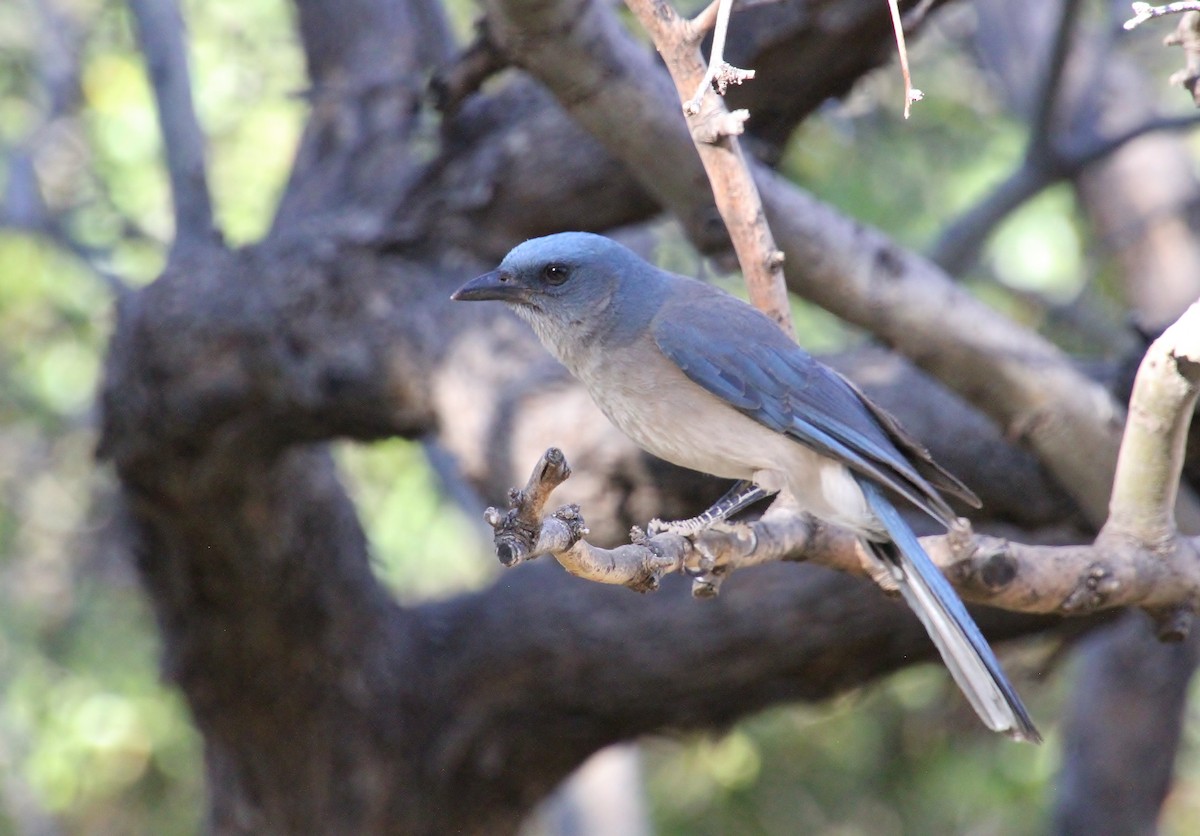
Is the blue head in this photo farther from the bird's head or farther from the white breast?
the white breast

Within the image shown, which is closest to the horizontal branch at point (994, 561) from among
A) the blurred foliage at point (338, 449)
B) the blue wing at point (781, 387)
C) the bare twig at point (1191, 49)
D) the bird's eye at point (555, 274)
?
the blue wing at point (781, 387)

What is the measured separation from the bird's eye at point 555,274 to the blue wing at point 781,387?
0.87 ft

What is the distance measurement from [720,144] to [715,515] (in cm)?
80

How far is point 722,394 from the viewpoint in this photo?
133 inches

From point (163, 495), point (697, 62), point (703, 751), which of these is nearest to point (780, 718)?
point (703, 751)

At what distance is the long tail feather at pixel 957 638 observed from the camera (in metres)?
2.86

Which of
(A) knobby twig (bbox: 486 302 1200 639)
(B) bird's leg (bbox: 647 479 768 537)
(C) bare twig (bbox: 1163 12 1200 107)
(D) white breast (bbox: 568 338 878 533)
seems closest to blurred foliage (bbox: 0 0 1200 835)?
(B) bird's leg (bbox: 647 479 768 537)

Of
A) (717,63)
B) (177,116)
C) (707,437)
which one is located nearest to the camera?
(717,63)

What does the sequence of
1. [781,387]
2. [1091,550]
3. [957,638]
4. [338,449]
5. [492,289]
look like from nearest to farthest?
1. [957,638]
2. [1091,550]
3. [781,387]
4. [492,289]
5. [338,449]

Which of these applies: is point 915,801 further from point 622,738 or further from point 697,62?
point 697,62

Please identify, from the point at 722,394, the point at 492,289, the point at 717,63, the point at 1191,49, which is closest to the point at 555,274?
the point at 492,289

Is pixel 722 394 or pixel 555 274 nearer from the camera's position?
pixel 722 394

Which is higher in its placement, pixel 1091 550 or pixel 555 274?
pixel 555 274

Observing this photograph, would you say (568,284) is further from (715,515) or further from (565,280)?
(715,515)
